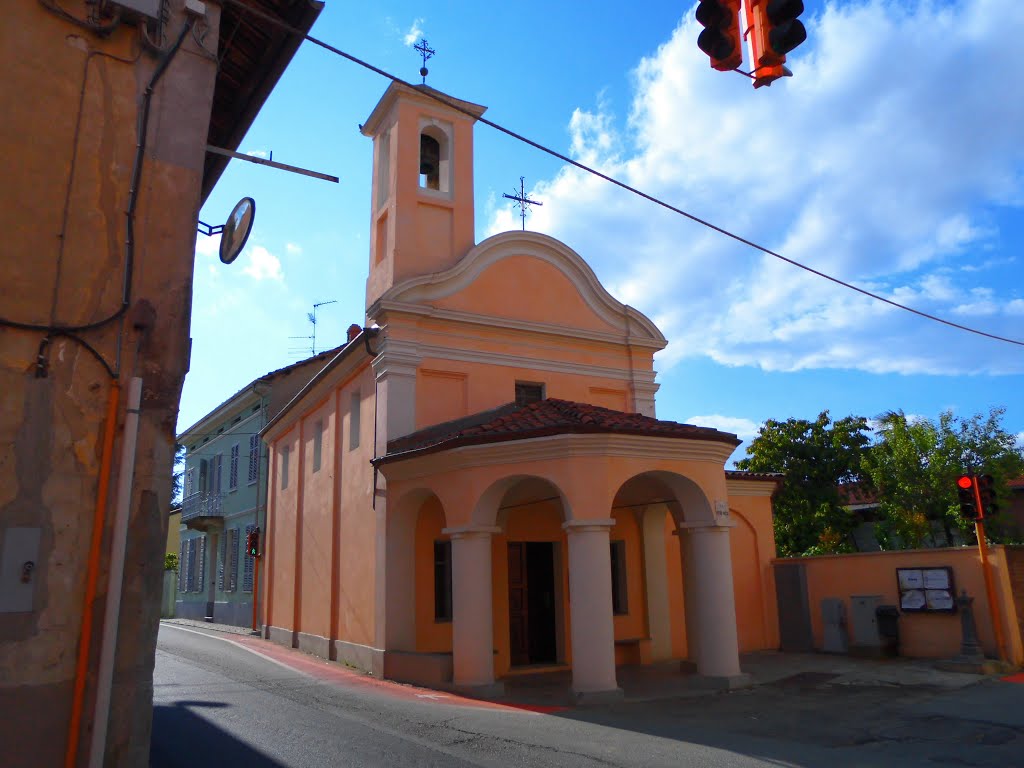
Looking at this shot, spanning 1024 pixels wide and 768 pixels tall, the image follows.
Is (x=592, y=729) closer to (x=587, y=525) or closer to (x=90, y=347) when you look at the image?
(x=587, y=525)

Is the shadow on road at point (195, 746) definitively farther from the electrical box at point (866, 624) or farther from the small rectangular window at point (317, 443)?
the electrical box at point (866, 624)

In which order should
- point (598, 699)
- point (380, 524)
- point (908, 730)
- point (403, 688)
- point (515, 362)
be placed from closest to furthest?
point (908, 730) < point (598, 699) < point (403, 688) < point (380, 524) < point (515, 362)

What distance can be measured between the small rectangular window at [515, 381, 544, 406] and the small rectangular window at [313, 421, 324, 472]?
5.73m

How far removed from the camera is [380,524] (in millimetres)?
14539

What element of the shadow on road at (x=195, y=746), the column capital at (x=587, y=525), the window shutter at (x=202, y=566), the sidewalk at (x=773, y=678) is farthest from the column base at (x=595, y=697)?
the window shutter at (x=202, y=566)

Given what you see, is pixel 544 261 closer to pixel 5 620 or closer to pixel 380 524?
pixel 380 524

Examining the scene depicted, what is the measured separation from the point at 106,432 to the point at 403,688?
8.48 meters

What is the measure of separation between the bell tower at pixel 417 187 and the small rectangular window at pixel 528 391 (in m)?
3.01

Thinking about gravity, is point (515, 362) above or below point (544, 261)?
below

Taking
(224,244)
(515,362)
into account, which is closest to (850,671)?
(515,362)

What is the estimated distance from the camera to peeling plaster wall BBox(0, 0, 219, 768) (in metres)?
5.17

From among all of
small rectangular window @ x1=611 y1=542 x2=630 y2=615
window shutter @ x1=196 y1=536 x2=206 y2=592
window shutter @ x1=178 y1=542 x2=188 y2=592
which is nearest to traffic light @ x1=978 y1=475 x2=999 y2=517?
small rectangular window @ x1=611 y1=542 x2=630 y2=615

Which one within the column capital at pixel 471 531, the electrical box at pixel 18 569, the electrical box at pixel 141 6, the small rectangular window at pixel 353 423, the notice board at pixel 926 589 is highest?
the electrical box at pixel 141 6

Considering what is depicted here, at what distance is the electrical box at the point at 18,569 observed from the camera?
5070mm
